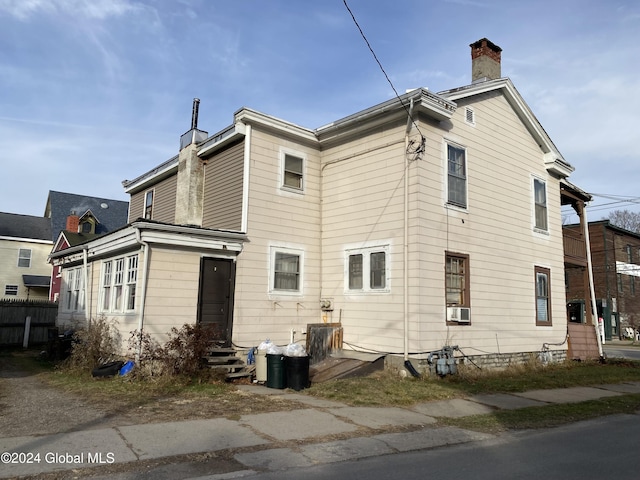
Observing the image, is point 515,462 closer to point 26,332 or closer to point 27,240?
point 26,332

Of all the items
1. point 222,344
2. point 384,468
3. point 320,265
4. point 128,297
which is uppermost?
point 320,265

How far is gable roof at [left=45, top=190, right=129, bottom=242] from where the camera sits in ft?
120

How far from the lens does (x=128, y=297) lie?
12.8m

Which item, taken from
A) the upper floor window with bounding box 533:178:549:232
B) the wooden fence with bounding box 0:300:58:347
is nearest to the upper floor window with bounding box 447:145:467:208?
the upper floor window with bounding box 533:178:549:232

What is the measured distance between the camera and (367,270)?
1367 cm

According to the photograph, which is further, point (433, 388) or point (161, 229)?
point (161, 229)

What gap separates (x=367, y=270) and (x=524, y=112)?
26.9 feet

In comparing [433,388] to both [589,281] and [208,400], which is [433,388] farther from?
[589,281]

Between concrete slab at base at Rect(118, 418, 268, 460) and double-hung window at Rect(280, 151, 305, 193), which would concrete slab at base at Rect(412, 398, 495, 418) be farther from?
double-hung window at Rect(280, 151, 305, 193)

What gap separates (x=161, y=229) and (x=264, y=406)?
5177mm

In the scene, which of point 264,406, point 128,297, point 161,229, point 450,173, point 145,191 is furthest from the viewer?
point 145,191

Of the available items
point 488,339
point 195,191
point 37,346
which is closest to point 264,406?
point 488,339

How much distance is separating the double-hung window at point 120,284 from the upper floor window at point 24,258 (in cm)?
2487

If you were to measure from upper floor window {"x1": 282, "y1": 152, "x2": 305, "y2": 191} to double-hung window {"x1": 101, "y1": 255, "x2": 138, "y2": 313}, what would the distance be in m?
4.82
